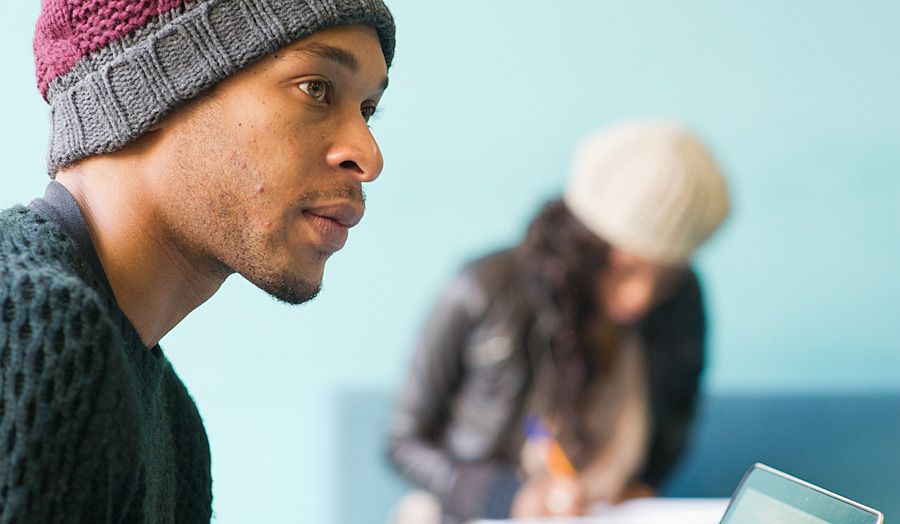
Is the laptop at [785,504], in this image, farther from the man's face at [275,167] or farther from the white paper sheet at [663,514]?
the white paper sheet at [663,514]

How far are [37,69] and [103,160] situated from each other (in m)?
0.12

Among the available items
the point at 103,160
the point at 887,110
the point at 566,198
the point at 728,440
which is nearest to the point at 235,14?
the point at 103,160

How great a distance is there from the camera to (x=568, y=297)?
2.04m

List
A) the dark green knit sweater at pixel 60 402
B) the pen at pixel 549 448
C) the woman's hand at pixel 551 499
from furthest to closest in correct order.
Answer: the pen at pixel 549 448, the woman's hand at pixel 551 499, the dark green knit sweater at pixel 60 402

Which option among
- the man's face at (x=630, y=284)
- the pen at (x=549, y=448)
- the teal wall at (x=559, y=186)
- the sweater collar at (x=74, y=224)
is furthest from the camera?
the teal wall at (x=559, y=186)

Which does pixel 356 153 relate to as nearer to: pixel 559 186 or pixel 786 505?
pixel 786 505

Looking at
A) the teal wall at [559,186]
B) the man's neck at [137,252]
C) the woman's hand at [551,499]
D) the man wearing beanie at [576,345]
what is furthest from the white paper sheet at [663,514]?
the teal wall at [559,186]

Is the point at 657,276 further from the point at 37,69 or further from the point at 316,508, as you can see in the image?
the point at 37,69

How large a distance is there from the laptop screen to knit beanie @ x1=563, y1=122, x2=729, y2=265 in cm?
127

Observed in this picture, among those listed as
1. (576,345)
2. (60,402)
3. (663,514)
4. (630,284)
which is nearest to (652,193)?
(630,284)

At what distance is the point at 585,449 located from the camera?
2.00 meters

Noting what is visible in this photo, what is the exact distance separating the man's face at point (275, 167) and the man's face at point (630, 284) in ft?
4.20

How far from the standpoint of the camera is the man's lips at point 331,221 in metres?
0.81

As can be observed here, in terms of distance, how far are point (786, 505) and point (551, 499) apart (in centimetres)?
115
